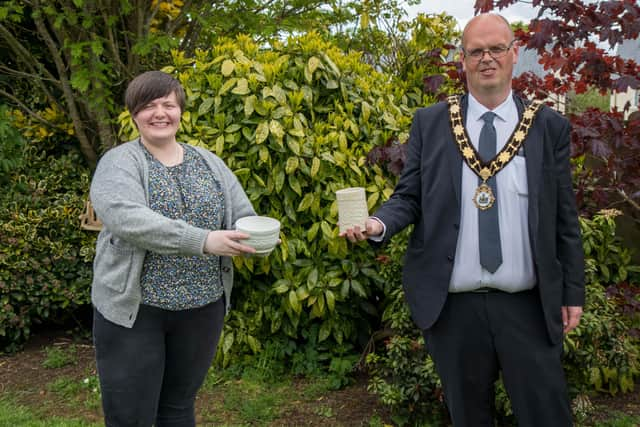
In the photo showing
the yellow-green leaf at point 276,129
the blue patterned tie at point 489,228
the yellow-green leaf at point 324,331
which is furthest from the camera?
the yellow-green leaf at point 324,331

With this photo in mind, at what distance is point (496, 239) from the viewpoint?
7.66 feet

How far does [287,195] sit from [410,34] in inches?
78.1

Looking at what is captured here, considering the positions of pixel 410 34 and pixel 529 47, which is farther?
pixel 410 34

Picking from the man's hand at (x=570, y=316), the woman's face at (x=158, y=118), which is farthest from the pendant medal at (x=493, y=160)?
the woman's face at (x=158, y=118)

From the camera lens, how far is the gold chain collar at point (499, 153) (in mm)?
2369

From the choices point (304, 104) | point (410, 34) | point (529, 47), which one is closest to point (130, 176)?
point (304, 104)

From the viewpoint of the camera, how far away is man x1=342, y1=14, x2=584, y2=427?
2.35m

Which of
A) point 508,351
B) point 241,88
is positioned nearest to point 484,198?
point 508,351

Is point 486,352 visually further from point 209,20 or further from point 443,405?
point 209,20

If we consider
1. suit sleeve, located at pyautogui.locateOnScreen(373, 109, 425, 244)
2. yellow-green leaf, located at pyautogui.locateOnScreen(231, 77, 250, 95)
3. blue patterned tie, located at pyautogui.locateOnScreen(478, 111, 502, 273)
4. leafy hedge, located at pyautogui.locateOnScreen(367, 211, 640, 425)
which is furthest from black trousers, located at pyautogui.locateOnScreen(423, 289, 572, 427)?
yellow-green leaf, located at pyautogui.locateOnScreen(231, 77, 250, 95)

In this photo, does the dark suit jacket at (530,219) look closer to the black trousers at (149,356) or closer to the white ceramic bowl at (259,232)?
the white ceramic bowl at (259,232)

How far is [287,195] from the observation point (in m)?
4.43

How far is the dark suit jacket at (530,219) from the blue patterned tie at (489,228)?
9cm

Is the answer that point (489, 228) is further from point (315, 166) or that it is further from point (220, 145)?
point (220, 145)
